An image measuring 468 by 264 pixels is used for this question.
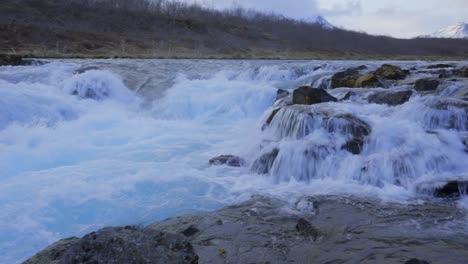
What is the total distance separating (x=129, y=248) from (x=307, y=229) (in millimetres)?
2184

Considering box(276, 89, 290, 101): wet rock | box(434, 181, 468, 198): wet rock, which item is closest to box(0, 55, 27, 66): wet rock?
box(276, 89, 290, 101): wet rock

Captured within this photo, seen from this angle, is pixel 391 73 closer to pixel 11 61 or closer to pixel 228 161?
pixel 228 161

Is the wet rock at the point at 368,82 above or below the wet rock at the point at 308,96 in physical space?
above

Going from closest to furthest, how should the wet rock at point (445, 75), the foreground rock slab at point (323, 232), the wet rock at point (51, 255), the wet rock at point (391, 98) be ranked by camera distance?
the wet rock at point (51, 255) < the foreground rock slab at point (323, 232) < the wet rock at point (391, 98) < the wet rock at point (445, 75)

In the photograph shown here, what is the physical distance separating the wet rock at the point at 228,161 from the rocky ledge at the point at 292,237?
1.89m

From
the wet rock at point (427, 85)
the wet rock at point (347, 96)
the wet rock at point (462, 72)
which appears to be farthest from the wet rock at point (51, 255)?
the wet rock at point (462, 72)

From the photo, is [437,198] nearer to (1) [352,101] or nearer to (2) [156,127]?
(1) [352,101]

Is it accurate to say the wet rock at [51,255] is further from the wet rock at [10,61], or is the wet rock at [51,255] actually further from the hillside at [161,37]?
the hillside at [161,37]

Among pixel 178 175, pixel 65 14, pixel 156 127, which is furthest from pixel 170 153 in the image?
pixel 65 14

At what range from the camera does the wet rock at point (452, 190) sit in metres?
5.14

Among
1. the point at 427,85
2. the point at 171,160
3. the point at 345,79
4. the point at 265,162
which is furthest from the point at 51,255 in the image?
the point at 345,79

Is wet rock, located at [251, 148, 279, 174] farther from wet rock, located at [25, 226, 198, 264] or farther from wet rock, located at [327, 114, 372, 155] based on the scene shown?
wet rock, located at [25, 226, 198, 264]

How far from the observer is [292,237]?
390cm

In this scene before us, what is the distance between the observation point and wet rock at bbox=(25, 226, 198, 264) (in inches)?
93.6
